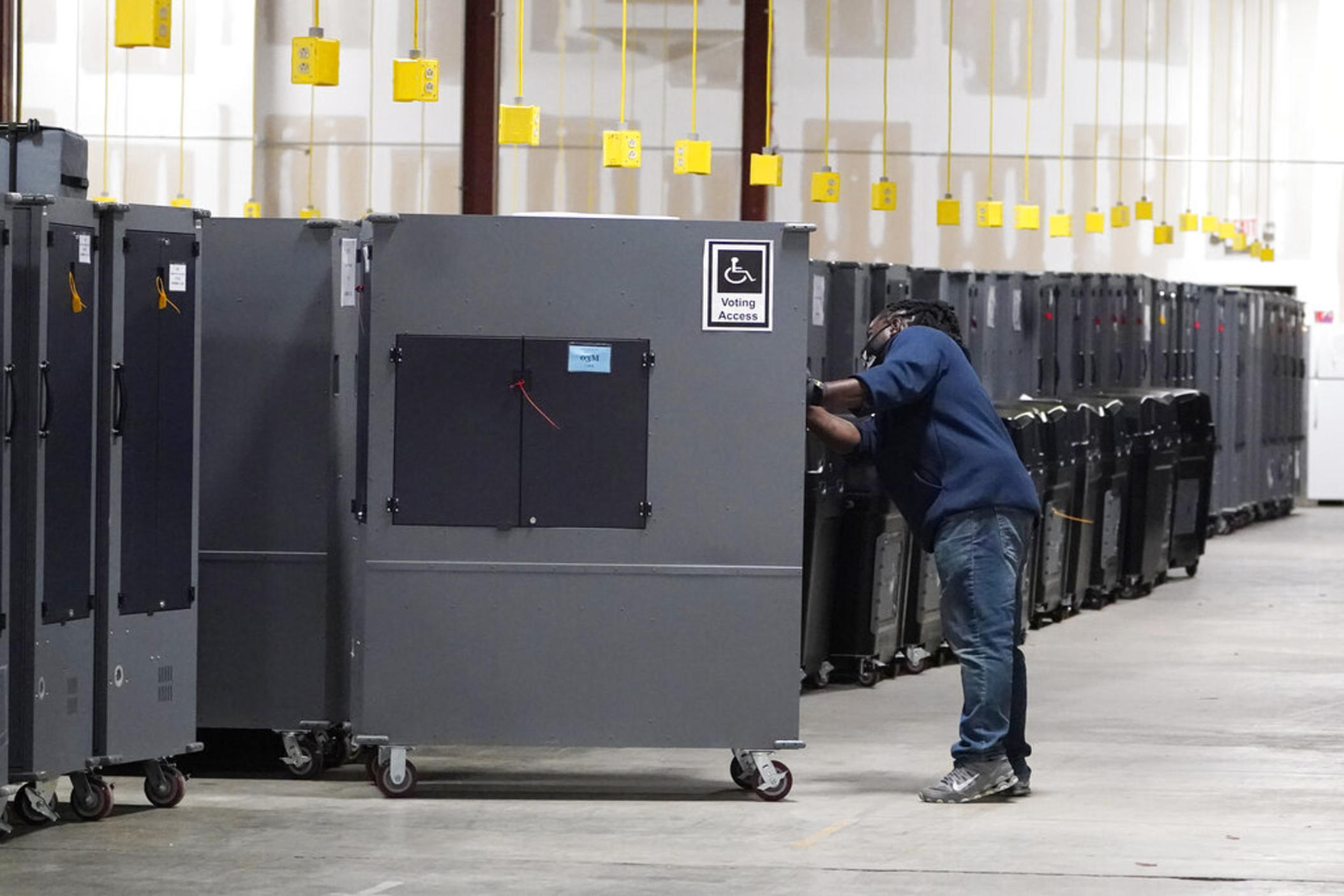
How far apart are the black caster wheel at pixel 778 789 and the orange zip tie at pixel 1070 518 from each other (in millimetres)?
5704

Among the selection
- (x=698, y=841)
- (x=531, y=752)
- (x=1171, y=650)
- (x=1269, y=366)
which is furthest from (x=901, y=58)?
(x=698, y=841)

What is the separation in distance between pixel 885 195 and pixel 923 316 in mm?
13251

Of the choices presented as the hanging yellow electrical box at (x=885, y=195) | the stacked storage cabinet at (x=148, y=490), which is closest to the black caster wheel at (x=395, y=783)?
the stacked storage cabinet at (x=148, y=490)

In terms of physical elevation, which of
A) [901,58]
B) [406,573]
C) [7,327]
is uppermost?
[901,58]

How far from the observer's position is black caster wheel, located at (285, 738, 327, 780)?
7641 mm

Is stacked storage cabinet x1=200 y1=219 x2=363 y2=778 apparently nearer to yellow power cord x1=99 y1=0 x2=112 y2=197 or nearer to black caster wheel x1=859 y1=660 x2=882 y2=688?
black caster wheel x1=859 y1=660 x2=882 y2=688

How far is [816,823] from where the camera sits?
6.88m

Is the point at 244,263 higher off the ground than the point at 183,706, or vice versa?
the point at 244,263

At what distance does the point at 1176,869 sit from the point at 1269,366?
609 inches

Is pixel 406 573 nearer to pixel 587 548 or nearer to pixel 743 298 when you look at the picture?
pixel 587 548

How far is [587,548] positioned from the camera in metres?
7.10

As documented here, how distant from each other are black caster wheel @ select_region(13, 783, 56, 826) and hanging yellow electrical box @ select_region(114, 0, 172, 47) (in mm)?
4048

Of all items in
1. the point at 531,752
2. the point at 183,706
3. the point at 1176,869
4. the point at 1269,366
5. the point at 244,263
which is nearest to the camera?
the point at 1176,869

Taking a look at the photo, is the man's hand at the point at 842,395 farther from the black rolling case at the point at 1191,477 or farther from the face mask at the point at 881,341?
the black rolling case at the point at 1191,477
